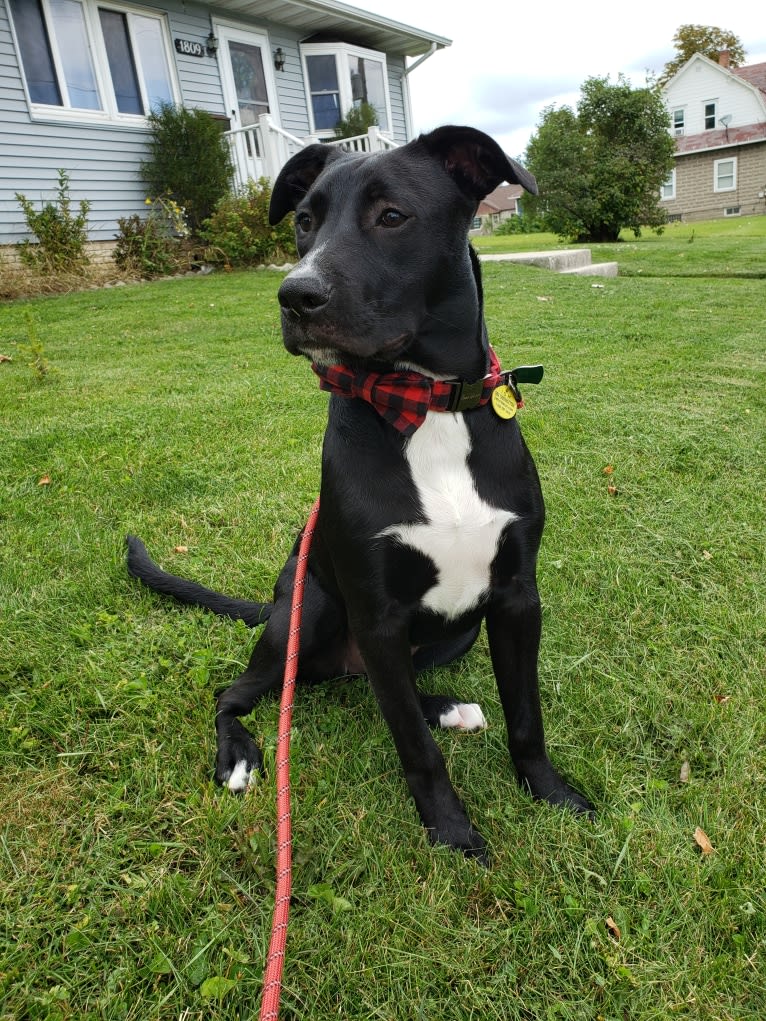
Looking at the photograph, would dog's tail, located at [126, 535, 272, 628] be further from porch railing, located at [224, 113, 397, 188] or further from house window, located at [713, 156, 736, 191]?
house window, located at [713, 156, 736, 191]

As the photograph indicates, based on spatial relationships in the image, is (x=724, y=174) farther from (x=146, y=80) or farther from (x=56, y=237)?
(x=56, y=237)

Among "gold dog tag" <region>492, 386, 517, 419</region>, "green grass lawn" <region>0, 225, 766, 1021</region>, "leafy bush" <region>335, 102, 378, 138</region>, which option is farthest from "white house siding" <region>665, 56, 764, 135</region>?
"gold dog tag" <region>492, 386, 517, 419</region>

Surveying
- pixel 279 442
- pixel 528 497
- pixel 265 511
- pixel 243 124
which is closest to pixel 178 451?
pixel 279 442

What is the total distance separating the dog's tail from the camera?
258 cm

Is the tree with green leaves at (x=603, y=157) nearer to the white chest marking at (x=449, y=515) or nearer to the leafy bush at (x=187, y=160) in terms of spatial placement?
the leafy bush at (x=187, y=160)

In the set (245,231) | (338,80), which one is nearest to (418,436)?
(245,231)

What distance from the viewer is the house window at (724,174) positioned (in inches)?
1492

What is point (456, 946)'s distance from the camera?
Result: 146cm

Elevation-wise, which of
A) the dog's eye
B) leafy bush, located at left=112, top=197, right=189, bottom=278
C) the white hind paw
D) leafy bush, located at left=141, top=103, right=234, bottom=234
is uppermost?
leafy bush, located at left=141, top=103, right=234, bottom=234

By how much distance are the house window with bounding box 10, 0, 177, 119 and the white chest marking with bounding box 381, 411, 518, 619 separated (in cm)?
1165

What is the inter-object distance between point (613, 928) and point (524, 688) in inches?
22.2

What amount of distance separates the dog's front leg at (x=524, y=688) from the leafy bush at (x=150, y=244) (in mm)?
11038

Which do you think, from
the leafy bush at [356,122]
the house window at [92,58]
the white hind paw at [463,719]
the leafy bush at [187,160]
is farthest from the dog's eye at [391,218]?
the leafy bush at [356,122]

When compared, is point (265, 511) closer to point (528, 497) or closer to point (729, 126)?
point (528, 497)
